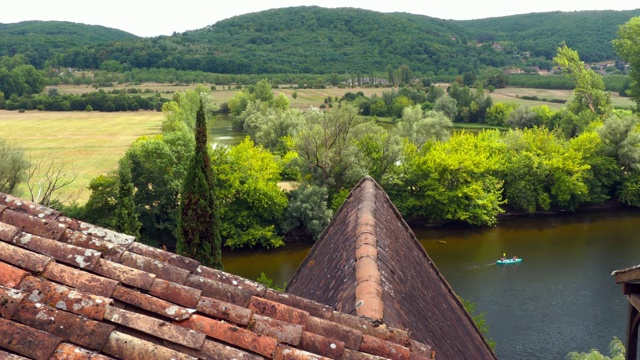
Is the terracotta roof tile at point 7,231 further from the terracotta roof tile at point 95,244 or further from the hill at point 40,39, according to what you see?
the hill at point 40,39

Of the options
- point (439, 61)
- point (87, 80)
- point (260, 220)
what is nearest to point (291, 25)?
point (439, 61)

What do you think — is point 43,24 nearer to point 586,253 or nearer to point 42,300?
point 586,253

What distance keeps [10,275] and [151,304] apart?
0.57m

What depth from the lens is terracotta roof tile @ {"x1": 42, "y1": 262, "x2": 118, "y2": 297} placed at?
2.38 metres

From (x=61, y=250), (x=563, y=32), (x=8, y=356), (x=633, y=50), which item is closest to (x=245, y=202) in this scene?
(x=61, y=250)

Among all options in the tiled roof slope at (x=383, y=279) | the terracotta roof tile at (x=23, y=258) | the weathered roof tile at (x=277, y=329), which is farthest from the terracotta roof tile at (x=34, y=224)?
the tiled roof slope at (x=383, y=279)

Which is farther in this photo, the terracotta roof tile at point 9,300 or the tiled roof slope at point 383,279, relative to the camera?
the tiled roof slope at point 383,279

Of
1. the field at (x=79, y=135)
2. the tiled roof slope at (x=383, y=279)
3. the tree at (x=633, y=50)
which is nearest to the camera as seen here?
the tiled roof slope at (x=383, y=279)

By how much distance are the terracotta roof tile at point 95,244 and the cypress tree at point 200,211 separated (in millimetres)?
19904

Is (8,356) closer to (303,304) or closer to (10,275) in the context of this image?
(10,275)

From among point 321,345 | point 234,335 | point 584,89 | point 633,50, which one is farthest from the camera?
point 584,89

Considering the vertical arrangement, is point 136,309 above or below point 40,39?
below

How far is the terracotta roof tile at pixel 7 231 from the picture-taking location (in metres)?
2.55

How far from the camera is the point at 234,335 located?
2373mm
